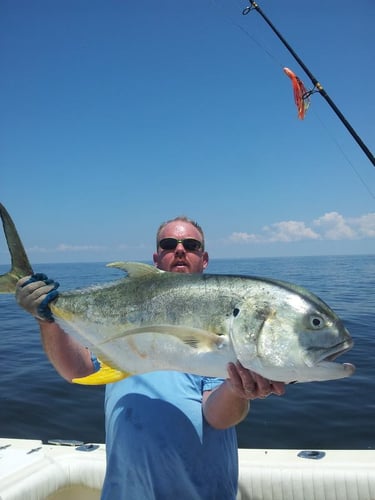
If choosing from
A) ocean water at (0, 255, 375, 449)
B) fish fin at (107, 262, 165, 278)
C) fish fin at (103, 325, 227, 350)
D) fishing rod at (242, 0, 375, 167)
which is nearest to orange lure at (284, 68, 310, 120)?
fishing rod at (242, 0, 375, 167)

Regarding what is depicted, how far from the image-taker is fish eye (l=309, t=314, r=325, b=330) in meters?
1.87

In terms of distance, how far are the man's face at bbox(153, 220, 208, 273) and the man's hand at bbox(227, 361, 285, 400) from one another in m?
1.18

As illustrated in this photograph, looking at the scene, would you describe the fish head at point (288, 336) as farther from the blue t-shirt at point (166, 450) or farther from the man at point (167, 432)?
the blue t-shirt at point (166, 450)

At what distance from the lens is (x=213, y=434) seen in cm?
249

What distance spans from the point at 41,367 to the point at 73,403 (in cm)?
297

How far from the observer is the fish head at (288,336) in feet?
5.96

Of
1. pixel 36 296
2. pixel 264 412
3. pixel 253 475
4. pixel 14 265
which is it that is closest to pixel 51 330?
pixel 36 296

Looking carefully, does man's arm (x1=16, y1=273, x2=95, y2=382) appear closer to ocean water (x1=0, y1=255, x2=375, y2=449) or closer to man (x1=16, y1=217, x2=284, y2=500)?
man (x1=16, y1=217, x2=284, y2=500)

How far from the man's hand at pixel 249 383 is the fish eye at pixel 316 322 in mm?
358

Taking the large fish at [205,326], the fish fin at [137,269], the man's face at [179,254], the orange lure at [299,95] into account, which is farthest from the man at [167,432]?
the orange lure at [299,95]

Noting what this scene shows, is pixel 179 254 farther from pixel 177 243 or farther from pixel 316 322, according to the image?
pixel 316 322

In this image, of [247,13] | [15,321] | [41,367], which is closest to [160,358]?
[247,13]

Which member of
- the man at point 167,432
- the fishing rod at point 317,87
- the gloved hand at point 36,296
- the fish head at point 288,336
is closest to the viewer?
the fish head at point 288,336

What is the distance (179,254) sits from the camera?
306cm
